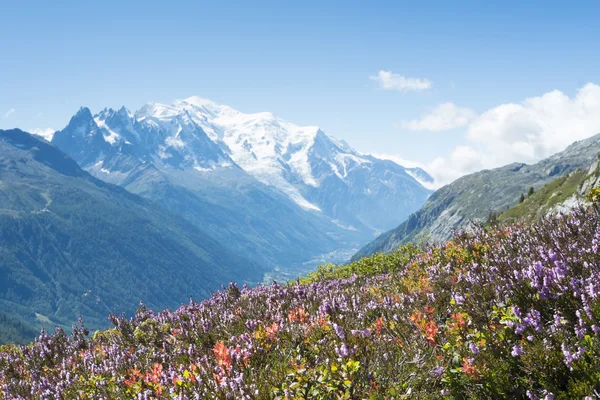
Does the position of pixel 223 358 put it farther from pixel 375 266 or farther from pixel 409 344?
pixel 375 266

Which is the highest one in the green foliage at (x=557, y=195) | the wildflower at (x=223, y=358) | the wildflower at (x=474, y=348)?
the green foliage at (x=557, y=195)

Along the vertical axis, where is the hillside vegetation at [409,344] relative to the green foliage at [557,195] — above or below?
below

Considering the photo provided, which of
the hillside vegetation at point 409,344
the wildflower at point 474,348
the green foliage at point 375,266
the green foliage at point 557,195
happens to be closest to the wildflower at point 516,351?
the hillside vegetation at point 409,344

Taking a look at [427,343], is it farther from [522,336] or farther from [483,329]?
[522,336]

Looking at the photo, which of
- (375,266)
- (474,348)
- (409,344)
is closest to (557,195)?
(375,266)

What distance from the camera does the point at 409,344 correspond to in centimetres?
606

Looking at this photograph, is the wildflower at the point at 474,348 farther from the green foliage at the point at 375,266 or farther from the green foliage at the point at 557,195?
the green foliage at the point at 557,195

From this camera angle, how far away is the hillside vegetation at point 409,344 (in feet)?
15.0

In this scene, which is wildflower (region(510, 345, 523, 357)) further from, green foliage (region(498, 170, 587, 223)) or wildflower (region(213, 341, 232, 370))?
green foliage (region(498, 170, 587, 223))

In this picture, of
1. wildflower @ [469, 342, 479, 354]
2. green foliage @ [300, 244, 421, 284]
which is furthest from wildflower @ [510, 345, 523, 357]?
green foliage @ [300, 244, 421, 284]

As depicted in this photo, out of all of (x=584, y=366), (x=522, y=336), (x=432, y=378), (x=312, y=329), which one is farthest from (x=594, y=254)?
(x=312, y=329)

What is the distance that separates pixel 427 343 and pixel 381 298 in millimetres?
3154

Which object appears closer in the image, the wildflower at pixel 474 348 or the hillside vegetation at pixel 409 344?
the hillside vegetation at pixel 409 344

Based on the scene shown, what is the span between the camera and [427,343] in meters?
5.79
